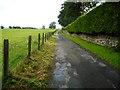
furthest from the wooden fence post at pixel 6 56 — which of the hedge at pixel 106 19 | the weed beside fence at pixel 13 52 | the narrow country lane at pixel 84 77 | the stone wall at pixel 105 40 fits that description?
the stone wall at pixel 105 40

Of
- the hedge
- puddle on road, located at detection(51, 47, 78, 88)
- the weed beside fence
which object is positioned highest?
the hedge

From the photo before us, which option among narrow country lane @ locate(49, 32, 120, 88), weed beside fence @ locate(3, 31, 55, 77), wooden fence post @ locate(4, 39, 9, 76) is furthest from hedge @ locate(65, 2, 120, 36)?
wooden fence post @ locate(4, 39, 9, 76)

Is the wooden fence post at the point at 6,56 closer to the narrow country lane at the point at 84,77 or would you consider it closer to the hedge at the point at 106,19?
the narrow country lane at the point at 84,77

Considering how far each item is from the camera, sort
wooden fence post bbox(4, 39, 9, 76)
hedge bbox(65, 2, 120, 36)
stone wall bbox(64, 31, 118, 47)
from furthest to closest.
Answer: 1. stone wall bbox(64, 31, 118, 47)
2. hedge bbox(65, 2, 120, 36)
3. wooden fence post bbox(4, 39, 9, 76)

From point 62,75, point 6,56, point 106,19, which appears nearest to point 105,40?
point 106,19

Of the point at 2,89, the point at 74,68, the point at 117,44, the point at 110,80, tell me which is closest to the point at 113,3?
the point at 117,44

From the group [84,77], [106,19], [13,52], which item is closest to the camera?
[84,77]

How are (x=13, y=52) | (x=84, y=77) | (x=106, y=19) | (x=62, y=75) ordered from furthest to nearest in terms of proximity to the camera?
(x=106, y=19)
(x=13, y=52)
(x=62, y=75)
(x=84, y=77)

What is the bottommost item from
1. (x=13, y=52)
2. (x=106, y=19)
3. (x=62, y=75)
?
(x=62, y=75)

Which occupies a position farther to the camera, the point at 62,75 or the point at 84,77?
the point at 62,75

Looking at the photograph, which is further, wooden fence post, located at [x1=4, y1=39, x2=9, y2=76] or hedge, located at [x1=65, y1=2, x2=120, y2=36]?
hedge, located at [x1=65, y1=2, x2=120, y2=36]

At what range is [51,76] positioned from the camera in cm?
836

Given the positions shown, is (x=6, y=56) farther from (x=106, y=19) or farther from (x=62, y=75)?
(x=106, y=19)

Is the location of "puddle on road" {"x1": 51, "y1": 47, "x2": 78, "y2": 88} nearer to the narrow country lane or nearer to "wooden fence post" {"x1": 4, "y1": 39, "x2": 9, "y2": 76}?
the narrow country lane
